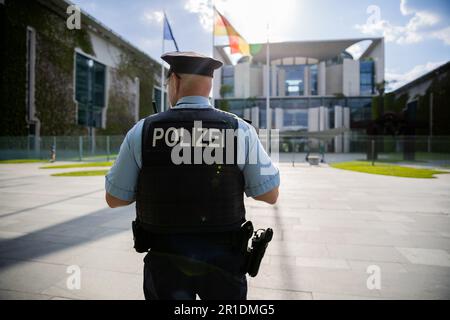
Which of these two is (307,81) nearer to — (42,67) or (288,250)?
(42,67)

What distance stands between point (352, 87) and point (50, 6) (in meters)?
46.2

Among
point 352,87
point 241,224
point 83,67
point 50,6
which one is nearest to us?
point 241,224

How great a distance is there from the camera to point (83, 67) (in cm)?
3591

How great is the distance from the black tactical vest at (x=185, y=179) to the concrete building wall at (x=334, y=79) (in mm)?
56574

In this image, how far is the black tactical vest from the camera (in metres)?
1.50

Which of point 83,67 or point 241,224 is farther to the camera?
point 83,67

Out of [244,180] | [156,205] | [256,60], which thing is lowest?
[156,205]

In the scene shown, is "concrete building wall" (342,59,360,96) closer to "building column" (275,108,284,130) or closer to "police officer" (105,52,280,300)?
"building column" (275,108,284,130)

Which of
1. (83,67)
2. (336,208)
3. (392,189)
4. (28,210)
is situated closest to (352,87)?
(83,67)

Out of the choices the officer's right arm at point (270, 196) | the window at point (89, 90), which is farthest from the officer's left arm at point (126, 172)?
the window at point (89, 90)

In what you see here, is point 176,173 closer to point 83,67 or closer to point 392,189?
point 392,189

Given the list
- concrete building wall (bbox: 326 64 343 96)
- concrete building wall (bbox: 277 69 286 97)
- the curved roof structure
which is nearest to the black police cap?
the curved roof structure

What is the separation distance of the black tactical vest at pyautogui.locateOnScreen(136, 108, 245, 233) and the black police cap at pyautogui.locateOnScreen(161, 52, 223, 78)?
0.26 meters

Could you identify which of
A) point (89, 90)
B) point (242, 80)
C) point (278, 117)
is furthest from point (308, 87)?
point (89, 90)
